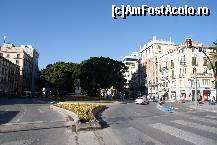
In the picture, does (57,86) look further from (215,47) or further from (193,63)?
(215,47)

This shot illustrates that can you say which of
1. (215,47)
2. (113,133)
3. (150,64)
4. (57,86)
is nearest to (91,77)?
(57,86)

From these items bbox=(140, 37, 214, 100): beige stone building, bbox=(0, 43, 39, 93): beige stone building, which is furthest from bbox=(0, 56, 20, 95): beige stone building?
bbox=(140, 37, 214, 100): beige stone building

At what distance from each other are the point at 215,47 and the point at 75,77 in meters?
49.4

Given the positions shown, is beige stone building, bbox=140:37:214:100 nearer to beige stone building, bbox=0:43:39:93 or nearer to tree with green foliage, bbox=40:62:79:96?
tree with green foliage, bbox=40:62:79:96

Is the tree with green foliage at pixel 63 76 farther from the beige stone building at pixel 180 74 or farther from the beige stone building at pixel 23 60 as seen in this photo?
the beige stone building at pixel 180 74

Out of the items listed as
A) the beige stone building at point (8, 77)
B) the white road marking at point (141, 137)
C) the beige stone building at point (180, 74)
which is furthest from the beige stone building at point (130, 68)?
the white road marking at point (141, 137)

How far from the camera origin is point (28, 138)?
1689 cm

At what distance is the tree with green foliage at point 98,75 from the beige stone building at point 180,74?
15.6 metres

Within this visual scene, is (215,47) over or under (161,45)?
under

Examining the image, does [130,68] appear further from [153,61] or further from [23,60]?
[23,60]

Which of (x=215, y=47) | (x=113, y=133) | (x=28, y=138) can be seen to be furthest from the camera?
(x=215, y=47)

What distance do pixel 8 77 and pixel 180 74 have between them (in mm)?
53707

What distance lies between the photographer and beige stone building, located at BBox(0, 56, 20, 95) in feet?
334

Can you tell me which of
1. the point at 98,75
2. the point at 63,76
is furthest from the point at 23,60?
the point at 98,75
